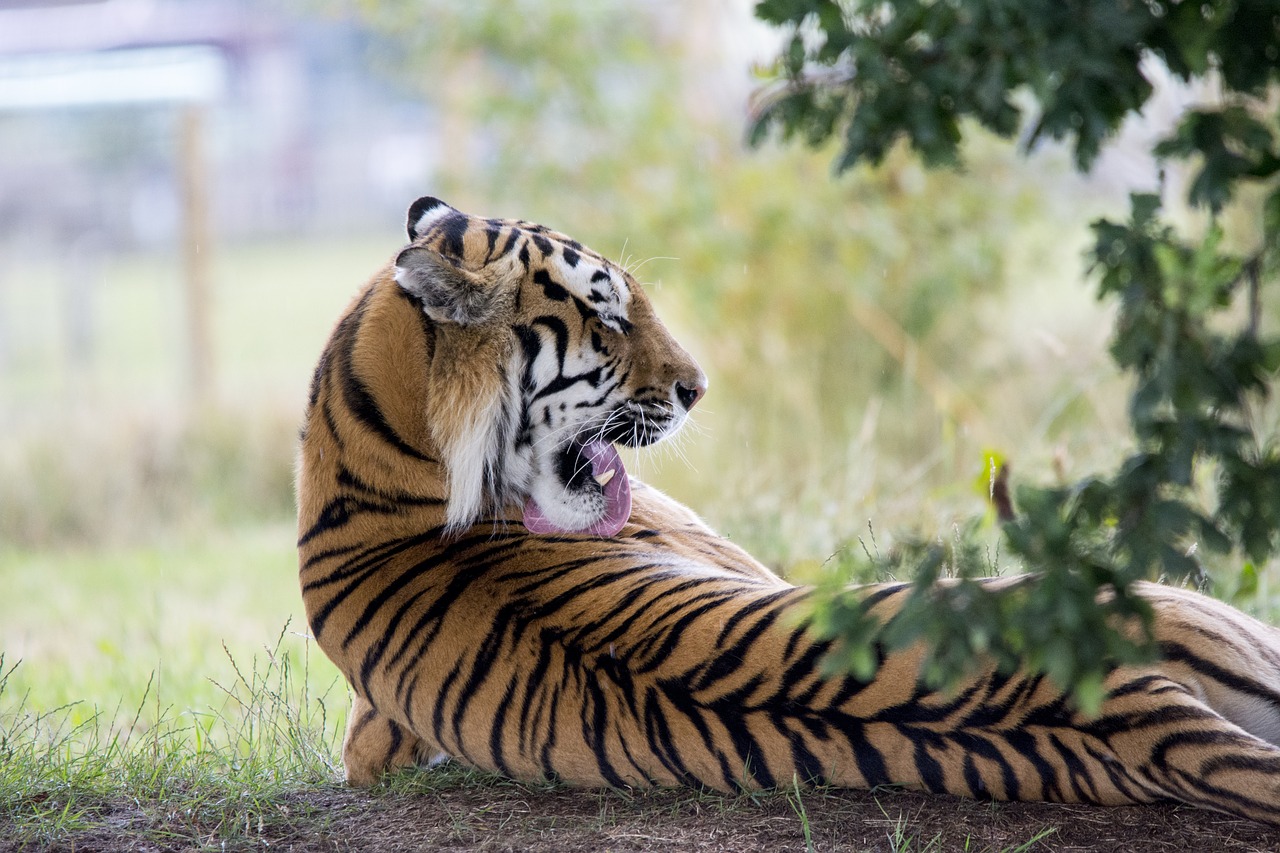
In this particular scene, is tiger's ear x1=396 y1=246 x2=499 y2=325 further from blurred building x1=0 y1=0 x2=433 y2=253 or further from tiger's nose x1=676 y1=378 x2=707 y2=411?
blurred building x1=0 y1=0 x2=433 y2=253

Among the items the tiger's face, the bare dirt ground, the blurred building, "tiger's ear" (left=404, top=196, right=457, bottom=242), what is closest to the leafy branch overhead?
the bare dirt ground

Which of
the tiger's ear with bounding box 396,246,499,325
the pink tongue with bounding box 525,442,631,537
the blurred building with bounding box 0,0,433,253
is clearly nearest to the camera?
the tiger's ear with bounding box 396,246,499,325

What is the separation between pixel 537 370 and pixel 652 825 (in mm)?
1077

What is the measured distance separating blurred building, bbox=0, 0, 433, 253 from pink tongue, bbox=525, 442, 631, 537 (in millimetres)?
6889

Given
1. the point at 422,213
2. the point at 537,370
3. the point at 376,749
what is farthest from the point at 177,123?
the point at 376,749

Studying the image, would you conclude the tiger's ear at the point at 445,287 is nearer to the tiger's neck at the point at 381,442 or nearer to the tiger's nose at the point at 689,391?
the tiger's neck at the point at 381,442

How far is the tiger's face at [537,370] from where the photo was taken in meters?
2.79

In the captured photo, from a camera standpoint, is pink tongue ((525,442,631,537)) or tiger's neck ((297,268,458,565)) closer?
tiger's neck ((297,268,458,565))

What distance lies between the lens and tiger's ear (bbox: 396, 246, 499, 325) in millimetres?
2736

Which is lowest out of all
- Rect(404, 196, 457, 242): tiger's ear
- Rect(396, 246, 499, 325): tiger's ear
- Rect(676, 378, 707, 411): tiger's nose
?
Rect(676, 378, 707, 411): tiger's nose

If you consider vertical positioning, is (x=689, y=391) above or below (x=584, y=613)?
above

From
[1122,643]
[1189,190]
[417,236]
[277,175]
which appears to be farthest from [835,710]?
[277,175]

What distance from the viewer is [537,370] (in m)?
2.96

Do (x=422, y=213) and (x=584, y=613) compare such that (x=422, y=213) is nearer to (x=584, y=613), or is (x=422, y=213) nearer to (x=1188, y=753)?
(x=584, y=613)
